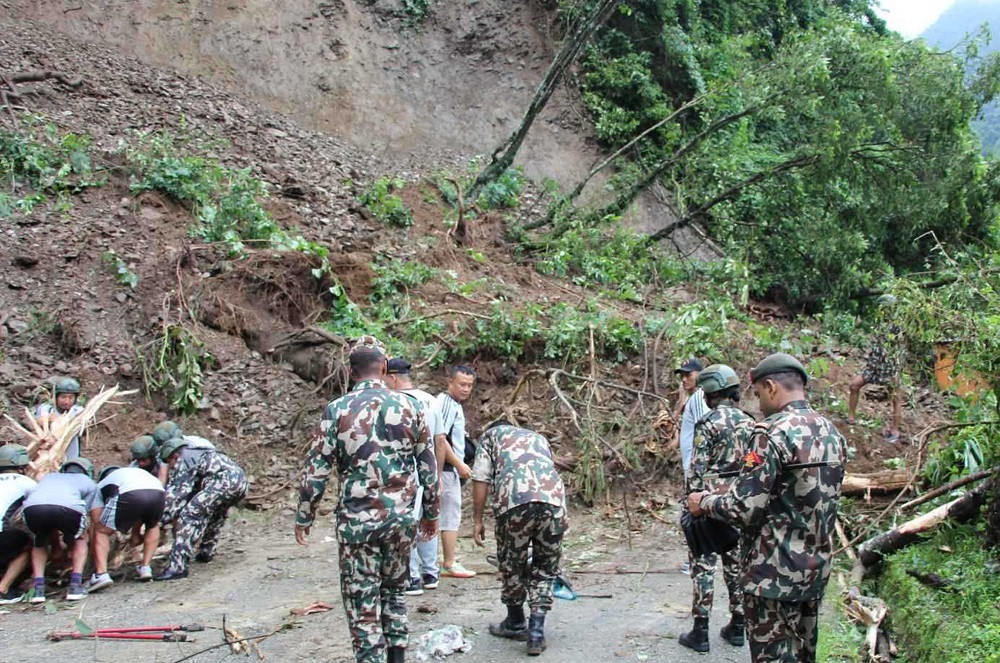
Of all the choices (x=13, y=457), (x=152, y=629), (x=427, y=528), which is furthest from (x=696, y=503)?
(x=13, y=457)

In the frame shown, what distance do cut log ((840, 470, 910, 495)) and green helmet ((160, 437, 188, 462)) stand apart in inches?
227

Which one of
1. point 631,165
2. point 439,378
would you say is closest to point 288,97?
point 631,165

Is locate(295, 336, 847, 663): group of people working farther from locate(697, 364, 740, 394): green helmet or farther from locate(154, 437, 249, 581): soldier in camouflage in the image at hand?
locate(154, 437, 249, 581): soldier in camouflage

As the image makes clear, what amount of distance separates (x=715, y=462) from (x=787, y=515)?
1266 mm

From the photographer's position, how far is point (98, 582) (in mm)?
6773

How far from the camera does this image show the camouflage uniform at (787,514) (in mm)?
3854

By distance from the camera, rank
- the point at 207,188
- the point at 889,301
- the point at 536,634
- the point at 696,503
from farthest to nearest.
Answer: the point at 207,188 < the point at 889,301 < the point at 536,634 < the point at 696,503

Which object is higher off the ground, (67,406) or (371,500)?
(67,406)

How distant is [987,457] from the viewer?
22.2 feet

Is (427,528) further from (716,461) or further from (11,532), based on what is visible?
(11,532)

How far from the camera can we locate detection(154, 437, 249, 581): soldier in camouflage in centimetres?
731

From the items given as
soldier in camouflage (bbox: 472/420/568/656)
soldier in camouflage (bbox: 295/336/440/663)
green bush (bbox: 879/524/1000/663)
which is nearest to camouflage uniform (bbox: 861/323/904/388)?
green bush (bbox: 879/524/1000/663)

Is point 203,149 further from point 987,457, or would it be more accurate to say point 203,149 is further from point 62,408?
point 987,457

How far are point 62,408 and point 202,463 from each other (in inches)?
68.6
